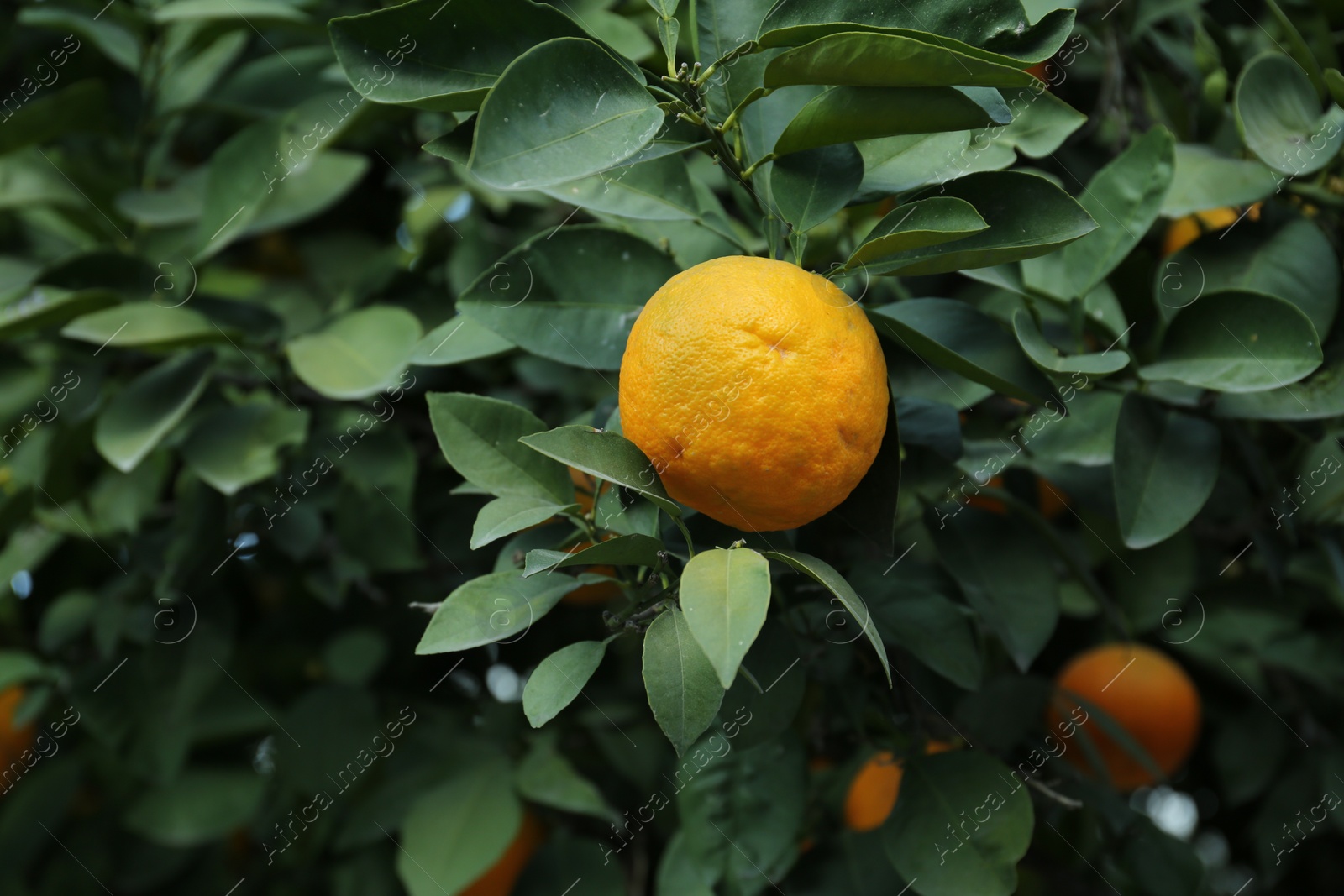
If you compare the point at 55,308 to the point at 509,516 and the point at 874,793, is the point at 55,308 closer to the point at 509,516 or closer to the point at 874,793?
the point at 509,516

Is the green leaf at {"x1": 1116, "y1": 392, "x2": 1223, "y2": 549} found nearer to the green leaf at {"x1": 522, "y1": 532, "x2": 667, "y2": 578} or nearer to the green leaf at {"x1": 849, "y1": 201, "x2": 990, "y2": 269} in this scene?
the green leaf at {"x1": 849, "y1": 201, "x2": 990, "y2": 269}

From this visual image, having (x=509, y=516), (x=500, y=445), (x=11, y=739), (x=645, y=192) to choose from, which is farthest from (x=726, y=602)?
(x=11, y=739)

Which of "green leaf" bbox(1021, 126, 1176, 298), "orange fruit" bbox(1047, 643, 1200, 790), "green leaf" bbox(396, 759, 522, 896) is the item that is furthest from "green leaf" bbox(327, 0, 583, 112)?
"orange fruit" bbox(1047, 643, 1200, 790)

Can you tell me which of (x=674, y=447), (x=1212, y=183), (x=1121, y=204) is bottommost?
(x=1212, y=183)

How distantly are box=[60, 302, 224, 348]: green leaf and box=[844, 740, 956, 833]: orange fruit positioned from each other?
927mm

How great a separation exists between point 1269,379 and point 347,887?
128 centimetres

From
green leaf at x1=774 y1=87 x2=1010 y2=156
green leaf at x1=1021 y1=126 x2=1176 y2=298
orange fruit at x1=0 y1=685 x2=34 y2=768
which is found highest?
green leaf at x1=774 y1=87 x2=1010 y2=156

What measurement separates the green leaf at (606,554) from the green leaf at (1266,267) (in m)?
0.63

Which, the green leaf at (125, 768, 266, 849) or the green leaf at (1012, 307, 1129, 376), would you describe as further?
the green leaf at (125, 768, 266, 849)

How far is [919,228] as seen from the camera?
2.36 feet

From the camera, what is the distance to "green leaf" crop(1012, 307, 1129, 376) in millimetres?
779

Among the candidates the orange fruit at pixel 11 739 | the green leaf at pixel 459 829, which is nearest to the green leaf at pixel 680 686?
the green leaf at pixel 459 829

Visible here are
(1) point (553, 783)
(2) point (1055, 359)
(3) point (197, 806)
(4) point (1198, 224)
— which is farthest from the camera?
(3) point (197, 806)

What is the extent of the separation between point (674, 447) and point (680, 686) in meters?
0.16
